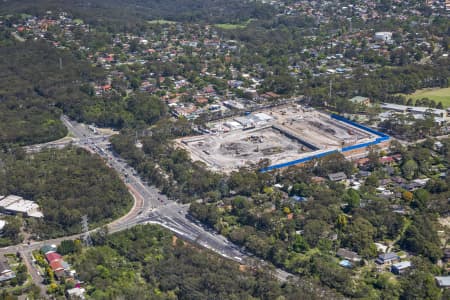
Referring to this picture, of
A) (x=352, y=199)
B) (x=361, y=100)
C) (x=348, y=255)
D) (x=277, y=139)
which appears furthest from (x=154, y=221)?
(x=361, y=100)

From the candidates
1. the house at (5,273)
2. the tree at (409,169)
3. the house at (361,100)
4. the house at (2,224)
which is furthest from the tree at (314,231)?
the house at (361,100)

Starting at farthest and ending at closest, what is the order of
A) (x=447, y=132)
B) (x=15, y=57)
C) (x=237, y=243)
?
(x=15, y=57), (x=447, y=132), (x=237, y=243)

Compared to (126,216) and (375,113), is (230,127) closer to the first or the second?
(375,113)

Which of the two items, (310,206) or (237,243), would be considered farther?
(310,206)

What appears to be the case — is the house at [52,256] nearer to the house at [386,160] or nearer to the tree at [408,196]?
the tree at [408,196]

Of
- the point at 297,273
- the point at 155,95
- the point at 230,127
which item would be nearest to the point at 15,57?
the point at 155,95

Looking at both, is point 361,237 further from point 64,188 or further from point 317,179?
point 64,188
